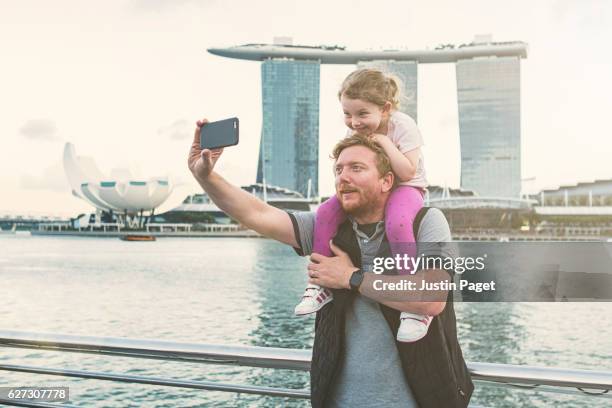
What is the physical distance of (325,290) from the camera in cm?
107

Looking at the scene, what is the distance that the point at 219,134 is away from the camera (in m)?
1.03

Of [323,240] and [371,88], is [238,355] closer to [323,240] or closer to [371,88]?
[323,240]

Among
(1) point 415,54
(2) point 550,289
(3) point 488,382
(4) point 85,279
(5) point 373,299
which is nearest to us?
(5) point 373,299

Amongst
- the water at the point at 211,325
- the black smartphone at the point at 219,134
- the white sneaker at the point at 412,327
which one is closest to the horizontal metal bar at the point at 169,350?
the white sneaker at the point at 412,327

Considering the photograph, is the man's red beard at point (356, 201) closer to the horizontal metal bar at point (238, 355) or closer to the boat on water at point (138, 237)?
the horizontal metal bar at point (238, 355)

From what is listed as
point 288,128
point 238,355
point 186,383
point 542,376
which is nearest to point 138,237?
point 288,128

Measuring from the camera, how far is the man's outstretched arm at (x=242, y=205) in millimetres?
1074

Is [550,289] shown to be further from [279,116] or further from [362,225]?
[279,116]

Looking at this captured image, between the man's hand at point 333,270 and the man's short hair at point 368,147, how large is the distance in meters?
0.14

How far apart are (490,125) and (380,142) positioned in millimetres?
57196

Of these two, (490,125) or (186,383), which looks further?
(490,125)

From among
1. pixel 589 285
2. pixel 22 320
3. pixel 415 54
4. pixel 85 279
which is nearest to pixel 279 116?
pixel 415 54

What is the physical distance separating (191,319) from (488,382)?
13.1m

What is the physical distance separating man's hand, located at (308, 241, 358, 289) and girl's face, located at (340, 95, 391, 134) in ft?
0.64
